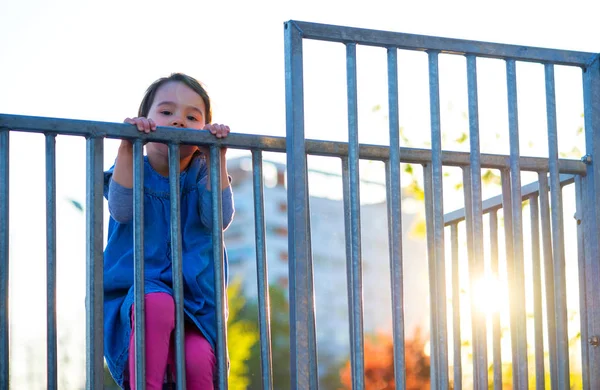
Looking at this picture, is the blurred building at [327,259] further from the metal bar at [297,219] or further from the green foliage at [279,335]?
the metal bar at [297,219]

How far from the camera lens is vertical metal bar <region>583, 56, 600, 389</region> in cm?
260

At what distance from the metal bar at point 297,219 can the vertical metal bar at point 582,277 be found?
85 cm

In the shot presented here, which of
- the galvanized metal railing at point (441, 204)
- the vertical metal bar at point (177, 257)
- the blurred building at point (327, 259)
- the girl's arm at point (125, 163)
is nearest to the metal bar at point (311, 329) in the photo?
the galvanized metal railing at point (441, 204)

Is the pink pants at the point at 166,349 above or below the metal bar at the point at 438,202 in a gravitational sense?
below

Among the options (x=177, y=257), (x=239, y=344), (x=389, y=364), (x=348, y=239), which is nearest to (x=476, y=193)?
(x=348, y=239)

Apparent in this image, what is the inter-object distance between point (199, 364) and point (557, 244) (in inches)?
40.2

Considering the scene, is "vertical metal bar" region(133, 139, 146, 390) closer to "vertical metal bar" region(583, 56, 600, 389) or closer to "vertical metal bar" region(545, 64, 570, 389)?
"vertical metal bar" region(545, 64, 570, 389)

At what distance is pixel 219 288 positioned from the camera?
2.24 meters

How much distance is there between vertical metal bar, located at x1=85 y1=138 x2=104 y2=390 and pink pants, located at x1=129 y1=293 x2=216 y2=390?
21 centimetres

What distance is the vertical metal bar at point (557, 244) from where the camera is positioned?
100 inches

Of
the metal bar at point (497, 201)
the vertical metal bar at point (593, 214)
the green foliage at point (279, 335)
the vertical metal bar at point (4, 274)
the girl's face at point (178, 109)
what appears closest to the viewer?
the vertical metal bar at point (4, 274)

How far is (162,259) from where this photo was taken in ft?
8.46

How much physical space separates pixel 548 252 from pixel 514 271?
0.48 feet

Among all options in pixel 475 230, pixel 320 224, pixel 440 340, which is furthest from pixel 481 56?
pixel 320 224
